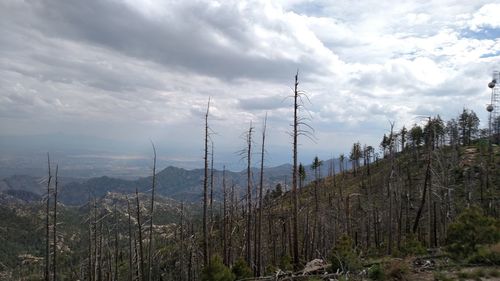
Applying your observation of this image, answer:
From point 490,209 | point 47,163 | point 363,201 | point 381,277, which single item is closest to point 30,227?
point 363,201

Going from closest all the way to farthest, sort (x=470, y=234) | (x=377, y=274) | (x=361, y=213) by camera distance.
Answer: (x=377, y=274), (x=470, y=234), (x=361, y=213)

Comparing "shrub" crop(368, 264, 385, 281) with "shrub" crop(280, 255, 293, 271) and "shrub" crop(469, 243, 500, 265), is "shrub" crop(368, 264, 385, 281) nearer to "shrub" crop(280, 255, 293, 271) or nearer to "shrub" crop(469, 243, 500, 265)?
"shrub" crop(469, 243, 500, 265)

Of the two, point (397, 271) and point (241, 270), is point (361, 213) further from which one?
point (397, 271)

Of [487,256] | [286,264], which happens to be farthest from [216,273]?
[487,256]

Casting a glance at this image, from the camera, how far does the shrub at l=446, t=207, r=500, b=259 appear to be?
15266 mm

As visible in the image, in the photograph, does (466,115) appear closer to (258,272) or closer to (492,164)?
(492,164)

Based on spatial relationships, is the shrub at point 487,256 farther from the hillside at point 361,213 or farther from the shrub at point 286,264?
the shrub at point 286,264

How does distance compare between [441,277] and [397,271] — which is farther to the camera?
[397,271]

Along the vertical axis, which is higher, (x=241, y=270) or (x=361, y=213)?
(x=241, y=270)

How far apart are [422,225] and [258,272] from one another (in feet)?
108

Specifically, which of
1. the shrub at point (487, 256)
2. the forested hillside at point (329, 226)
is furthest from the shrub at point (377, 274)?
the shrub at point (487, 256)

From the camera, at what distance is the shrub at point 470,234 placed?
15266mm

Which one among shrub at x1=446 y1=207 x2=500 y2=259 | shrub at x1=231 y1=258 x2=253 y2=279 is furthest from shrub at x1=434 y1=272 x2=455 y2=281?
shrub at x1=231 y1=258 x2=253 y2=279

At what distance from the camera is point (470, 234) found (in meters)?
15.4
